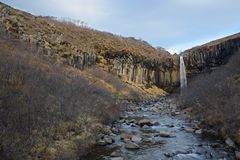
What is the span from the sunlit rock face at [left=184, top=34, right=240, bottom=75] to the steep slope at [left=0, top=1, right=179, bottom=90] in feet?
13.3

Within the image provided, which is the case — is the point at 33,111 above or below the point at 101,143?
above

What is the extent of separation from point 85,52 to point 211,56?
3163 centimetres

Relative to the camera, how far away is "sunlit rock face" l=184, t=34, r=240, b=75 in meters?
60.4

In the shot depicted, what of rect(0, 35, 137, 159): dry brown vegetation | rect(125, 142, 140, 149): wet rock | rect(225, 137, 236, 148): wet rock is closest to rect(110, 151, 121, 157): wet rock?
rect(125, 142, 140, 149): wet rock

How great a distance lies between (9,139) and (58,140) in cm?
323

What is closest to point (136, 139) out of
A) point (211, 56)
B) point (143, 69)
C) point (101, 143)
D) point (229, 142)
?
point (101, 143)

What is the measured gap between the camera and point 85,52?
48.0 metres

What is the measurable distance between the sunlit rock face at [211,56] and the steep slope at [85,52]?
404 centimetres

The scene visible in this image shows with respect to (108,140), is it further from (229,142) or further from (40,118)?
(229,142)

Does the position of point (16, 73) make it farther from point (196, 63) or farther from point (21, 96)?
point (196, 63)

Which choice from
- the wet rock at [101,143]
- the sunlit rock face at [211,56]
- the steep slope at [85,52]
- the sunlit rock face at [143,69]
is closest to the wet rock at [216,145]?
the wet rock at [101,143]

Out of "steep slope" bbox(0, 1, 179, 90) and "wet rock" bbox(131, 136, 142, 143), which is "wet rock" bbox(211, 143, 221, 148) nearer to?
"wet rock" bbox(131, 136, 142, 143)

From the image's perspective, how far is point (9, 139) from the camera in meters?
7.54

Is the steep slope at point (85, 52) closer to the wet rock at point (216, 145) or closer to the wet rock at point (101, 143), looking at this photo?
the wet rock at point (101, 143)
